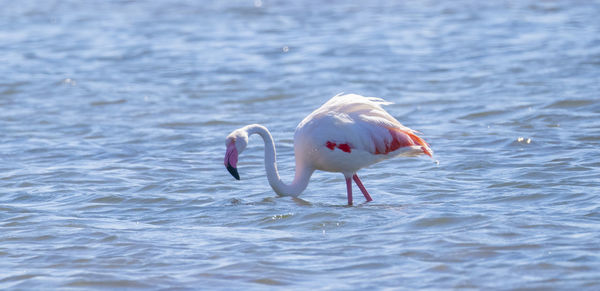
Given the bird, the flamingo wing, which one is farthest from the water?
the flamingo wing

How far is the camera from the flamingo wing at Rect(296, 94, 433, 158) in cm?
681

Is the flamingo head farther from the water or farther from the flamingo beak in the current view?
the water

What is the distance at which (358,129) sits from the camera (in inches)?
273

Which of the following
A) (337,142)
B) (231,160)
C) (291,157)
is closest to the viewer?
(231,160)

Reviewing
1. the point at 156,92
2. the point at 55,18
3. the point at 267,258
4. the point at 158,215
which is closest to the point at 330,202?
the point at 158,215

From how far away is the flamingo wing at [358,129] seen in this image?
6812 mm

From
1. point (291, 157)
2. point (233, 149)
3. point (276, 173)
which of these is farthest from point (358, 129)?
point (291, 157)

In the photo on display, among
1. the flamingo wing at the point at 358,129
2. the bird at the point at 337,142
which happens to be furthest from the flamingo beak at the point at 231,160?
the flamingo wing at the point at 358,129

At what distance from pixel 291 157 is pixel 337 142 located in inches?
83.9

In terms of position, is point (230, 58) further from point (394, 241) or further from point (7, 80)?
point (394, 241)

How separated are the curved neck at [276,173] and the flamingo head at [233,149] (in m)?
0.19

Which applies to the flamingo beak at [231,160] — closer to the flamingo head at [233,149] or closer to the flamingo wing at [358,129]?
the flamingo head at [233,149]

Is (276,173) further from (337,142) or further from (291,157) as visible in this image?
(291,157)

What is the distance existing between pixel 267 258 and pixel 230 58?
33.2 ft
